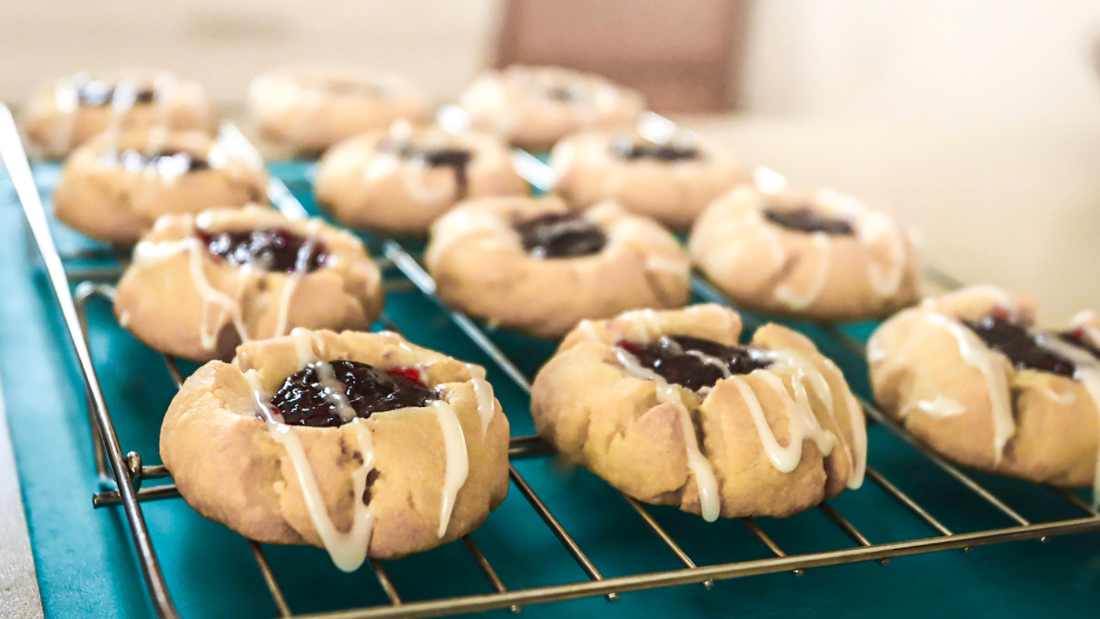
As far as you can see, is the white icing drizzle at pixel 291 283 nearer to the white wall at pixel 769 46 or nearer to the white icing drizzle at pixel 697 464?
the white icing drizzle at pixel 697 464

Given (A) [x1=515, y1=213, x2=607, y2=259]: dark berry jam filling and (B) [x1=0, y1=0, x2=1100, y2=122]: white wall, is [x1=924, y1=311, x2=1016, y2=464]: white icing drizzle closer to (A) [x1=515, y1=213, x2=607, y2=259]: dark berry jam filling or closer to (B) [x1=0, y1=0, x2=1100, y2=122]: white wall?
(A) [x1=515, y1=213, x2=607, y2=259]: dark berry jam filling

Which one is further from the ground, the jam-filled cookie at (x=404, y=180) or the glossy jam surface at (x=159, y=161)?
the glossy jam surface at (x=159, y=161)

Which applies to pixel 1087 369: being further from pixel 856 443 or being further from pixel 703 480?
pixel 703 480

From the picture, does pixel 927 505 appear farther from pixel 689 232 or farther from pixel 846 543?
pixel 689 232

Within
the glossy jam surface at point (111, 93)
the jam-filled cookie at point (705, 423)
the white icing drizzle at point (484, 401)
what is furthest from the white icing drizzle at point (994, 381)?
the glossy jam surface at point (111, 93)

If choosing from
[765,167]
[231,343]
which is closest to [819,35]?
[765,167]

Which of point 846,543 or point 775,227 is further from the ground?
point 775,227

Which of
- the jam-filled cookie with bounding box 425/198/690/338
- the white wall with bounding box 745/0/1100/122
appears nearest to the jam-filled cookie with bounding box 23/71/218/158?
the jam-filled cookie with bounding box 425/198/690/338
